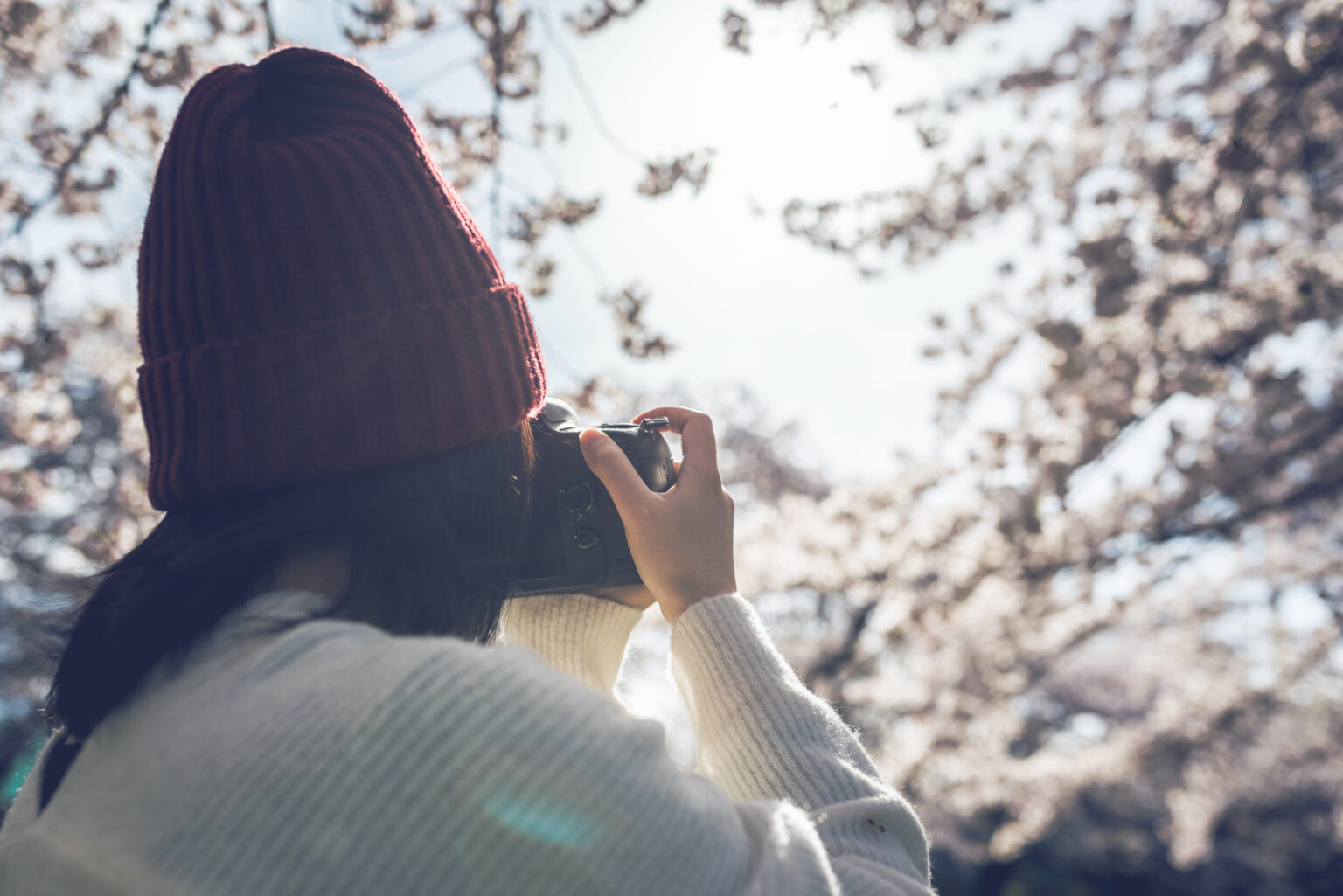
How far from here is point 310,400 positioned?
88cm

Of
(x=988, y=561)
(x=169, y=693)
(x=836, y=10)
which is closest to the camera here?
(x=169, y=693)

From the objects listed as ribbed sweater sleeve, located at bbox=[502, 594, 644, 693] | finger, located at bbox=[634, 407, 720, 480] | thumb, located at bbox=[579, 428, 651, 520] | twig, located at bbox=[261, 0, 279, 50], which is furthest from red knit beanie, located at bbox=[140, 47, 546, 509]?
twig, located at bbox=[261, 0, 279, 50]

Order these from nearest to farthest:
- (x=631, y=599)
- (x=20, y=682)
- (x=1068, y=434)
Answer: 1. (x=631, y=599)
2. (x=1068, y=434)
3. (x=20, y=682)

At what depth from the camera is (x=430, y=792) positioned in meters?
0.64

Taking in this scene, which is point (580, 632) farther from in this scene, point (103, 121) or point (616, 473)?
point (103, 121)

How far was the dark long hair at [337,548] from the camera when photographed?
78 centimetres

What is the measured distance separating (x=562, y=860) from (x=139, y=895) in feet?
1.27

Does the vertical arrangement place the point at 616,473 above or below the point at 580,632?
above

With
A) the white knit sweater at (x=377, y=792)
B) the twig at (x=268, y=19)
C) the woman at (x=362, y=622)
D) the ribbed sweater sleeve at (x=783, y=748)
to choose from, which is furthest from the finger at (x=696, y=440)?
the twig at (x=268, y=19)

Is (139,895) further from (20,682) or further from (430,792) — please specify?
(20,682)

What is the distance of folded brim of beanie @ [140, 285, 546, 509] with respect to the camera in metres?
0.87

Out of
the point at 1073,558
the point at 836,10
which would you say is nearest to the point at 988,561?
the point at 1073,558

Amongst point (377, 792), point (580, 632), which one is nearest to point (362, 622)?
point (377, 792)

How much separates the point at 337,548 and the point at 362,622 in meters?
0.10
